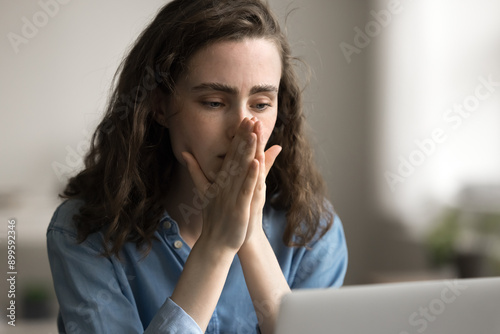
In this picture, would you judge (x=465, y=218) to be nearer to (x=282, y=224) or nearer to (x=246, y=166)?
(x=282, y=224)

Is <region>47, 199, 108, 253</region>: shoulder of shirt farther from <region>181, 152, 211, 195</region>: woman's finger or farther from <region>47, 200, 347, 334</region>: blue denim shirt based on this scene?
<region>181, 152, 211, 195</region>: woman's finger

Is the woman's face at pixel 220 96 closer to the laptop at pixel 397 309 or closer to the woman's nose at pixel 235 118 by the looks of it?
the woman's nose at pixel 235 118

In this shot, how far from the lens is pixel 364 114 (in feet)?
10.8

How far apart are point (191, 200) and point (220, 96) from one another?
275mm

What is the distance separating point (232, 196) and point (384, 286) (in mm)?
447

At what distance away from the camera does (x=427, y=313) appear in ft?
2.16

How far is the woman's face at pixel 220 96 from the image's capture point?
1.08 m

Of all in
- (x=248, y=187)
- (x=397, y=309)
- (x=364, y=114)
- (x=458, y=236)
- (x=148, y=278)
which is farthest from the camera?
(x=364, y=114)

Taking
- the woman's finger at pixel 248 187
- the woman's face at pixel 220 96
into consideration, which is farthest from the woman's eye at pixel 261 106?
the woman's finger at pixel 248 187

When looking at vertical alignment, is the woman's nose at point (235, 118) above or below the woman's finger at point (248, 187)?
above

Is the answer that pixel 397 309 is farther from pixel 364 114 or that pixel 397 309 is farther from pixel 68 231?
pixel 364 114

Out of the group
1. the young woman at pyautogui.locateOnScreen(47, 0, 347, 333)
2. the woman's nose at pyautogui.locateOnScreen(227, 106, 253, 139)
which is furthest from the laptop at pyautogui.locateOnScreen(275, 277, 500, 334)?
the woman's nose at pyautogui.locateOnScreen(227, 106, 253, 139)

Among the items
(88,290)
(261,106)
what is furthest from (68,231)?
(261,106)

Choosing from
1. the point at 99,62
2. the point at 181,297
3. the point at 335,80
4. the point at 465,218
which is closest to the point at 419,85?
the point at 335,80
